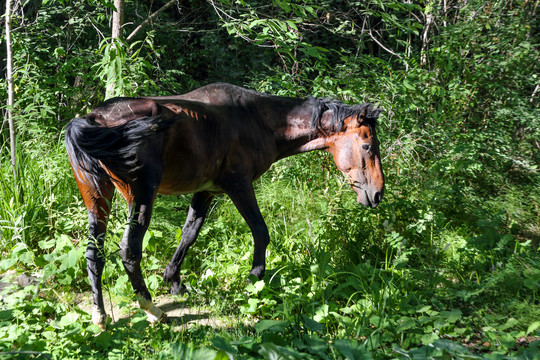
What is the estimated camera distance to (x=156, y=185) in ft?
10.8

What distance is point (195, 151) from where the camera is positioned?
3561 mm

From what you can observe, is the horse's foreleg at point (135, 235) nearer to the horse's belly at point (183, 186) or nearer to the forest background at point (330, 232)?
the forest background at point (330, 232)

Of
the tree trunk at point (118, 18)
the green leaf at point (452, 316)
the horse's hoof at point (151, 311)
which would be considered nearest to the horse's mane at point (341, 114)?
the green leaf at point (452, 316)

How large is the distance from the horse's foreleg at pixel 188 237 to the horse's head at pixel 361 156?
1.25 meters

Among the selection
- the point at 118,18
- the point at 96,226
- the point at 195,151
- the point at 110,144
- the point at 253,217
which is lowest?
the point at 253,217

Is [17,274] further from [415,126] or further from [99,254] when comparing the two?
[415,126]

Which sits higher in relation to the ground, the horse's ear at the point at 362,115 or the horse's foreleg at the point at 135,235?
the horse's ear at the point at 362,115

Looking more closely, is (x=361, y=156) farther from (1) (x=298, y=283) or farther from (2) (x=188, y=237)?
(2) (x=188, y=237)

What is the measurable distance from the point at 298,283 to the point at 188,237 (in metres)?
1.13

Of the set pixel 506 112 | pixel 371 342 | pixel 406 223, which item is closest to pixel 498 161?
pixel 506 112

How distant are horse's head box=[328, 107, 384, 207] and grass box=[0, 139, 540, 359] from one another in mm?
199

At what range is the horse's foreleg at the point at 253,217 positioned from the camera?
151 inches

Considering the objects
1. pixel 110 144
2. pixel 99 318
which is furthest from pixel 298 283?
pixel 110 144

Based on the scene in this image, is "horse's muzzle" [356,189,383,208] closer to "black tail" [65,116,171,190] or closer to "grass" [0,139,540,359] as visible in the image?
"grass" [0,139,540,359]
